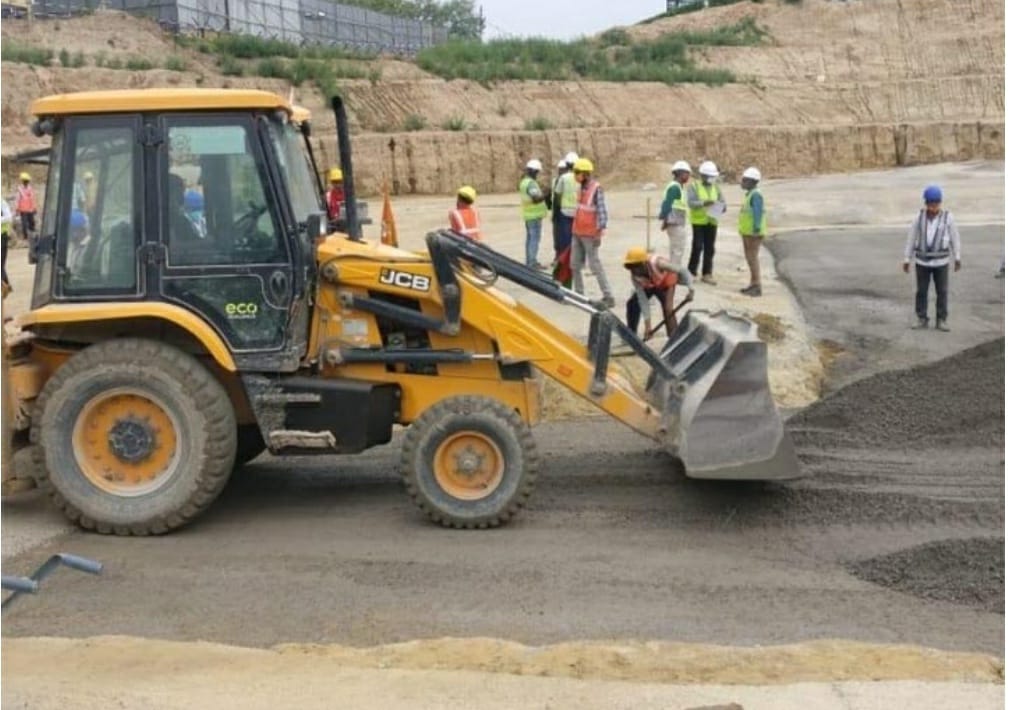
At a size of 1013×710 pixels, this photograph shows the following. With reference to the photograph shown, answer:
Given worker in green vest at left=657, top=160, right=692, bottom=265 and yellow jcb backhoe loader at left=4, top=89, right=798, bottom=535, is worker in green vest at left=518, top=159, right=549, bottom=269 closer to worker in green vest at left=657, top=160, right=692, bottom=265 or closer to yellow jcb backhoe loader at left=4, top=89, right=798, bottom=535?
worker in green vest at left=657, top=160, right=692, bottom=265

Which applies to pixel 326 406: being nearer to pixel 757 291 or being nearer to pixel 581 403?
pixel 581 403

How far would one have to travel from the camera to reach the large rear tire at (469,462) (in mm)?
7273

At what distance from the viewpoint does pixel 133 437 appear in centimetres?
732

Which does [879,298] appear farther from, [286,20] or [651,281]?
[286,20]

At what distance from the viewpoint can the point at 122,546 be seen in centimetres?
716

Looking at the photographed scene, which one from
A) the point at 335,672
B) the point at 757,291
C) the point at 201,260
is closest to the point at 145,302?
the point at 201,260

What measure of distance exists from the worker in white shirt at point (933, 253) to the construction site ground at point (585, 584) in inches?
112

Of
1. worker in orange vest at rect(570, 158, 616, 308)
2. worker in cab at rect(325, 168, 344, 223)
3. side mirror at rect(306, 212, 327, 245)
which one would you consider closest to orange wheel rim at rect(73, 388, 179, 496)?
side mirror at rect(306, 212, 327, 245)

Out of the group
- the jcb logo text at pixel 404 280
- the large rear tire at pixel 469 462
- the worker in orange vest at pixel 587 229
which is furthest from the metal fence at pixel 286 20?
the large rear tire at pixel 469 462

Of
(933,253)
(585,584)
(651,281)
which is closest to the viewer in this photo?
(585,584)

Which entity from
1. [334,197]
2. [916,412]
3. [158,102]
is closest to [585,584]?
[158,102]

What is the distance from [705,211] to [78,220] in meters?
10.4

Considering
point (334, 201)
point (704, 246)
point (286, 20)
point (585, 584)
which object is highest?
point (286, 20)

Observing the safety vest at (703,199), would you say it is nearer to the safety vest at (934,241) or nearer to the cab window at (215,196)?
the safety vest at (934,241)
